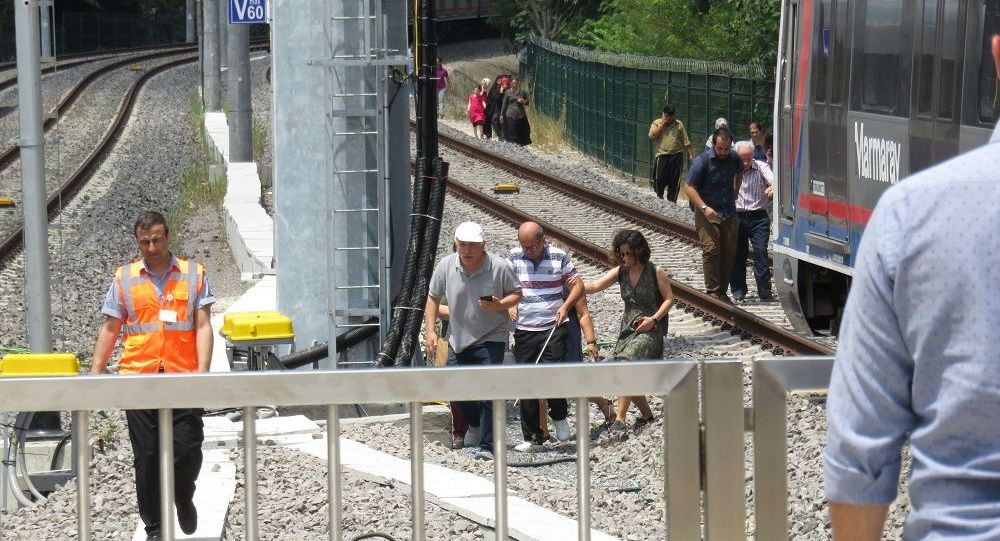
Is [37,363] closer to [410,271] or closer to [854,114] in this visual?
[410,271]

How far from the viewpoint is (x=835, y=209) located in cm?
1198

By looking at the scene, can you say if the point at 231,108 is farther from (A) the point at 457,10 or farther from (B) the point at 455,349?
(A) the point at 457,10

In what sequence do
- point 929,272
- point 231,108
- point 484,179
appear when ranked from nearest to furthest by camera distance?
point 929,272, point 231,108, point 484,179

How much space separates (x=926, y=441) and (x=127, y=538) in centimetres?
502

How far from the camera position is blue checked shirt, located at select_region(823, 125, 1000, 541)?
8.00ft

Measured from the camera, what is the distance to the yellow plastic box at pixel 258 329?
31.5 ft

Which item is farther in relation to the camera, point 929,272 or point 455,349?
point 455,349

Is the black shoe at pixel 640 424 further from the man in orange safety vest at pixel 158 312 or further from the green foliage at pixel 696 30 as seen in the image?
the green foliage at pixel 696 30

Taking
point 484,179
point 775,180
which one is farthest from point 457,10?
point 775,180

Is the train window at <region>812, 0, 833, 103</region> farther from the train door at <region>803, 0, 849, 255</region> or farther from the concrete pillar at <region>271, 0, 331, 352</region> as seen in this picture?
the concrete pillar at <region>271, 0, 331, 352</region>

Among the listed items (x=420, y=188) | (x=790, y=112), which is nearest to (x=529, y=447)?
(x=420, y=188)

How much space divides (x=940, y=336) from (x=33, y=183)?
8978 millimetres

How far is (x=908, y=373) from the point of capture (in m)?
2.50

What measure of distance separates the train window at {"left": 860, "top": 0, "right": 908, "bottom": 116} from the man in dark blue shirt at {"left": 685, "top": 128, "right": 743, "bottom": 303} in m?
3.97
